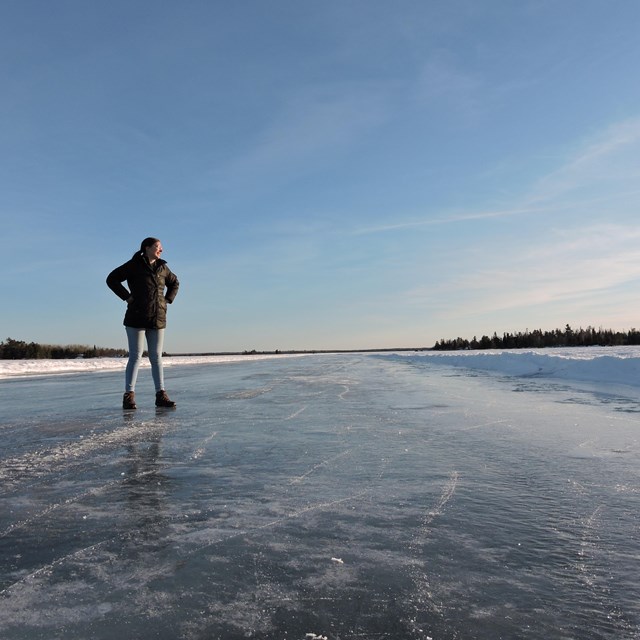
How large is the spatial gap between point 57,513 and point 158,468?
2.51 ft

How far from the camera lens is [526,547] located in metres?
1.60

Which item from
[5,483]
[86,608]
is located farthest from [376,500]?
[5,483]

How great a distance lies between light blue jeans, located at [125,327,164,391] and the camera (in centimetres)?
548

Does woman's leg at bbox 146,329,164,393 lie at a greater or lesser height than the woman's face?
lesser

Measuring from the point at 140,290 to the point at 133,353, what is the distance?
74 cm

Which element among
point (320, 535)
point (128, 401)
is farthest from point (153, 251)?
point (320, 535)

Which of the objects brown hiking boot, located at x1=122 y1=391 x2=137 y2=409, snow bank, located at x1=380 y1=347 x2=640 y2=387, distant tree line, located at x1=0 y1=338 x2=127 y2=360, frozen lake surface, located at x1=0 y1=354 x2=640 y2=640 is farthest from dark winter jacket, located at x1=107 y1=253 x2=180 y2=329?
distant tree line, located at x1=0 y1=338 x2=127 y2=360

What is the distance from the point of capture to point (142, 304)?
5574 mm

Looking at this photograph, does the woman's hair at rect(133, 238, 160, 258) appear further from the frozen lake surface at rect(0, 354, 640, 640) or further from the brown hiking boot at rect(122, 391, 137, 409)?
the frozen lake surface at rect(0, 354, 640, 640)

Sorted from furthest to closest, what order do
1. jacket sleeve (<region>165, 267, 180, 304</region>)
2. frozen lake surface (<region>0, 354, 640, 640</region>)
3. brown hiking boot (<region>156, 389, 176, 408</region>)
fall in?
jacket sleeve (<region>165, 267, 180, 304</region>) → brown hiking boot (<region>156, 389, 176, 408</region>) → frozen lake surface (<region>0, 354, 640, 640</region>)

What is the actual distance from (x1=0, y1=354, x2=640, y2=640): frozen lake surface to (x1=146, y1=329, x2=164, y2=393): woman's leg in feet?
6.39

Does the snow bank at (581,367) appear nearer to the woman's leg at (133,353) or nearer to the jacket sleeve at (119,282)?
the woman's leg at (133,353)

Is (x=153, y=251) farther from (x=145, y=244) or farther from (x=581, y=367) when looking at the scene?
(x=581, y=367)

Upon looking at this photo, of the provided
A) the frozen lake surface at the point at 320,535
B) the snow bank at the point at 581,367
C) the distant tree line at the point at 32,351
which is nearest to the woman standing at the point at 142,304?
the frozen lake surface at the point at 320,535
